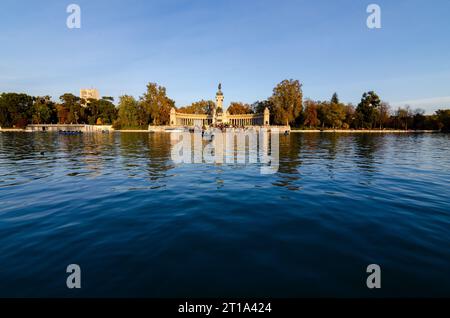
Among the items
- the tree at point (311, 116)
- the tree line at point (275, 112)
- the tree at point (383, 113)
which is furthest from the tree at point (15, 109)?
the tree at point (383, 113)

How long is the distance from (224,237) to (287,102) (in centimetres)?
11858

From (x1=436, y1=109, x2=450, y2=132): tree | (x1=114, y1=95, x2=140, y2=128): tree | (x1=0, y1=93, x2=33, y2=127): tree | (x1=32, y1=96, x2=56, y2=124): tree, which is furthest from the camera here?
(x1=32, y1=96, x2=56, y2=124): tree

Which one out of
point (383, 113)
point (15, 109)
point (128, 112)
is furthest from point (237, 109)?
point (15, 109)

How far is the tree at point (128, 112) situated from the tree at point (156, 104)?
Result: 16.2 feet

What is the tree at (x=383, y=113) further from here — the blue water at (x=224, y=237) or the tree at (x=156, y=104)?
the blue water at (x=224, y=237)

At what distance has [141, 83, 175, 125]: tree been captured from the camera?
12288cm

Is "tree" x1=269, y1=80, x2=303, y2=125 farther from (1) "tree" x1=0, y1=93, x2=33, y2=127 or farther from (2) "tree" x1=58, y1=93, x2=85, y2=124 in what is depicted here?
(1) "tree" x1=0, y1=93, x2=33, y2=127

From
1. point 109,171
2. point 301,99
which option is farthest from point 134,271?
point 301,99

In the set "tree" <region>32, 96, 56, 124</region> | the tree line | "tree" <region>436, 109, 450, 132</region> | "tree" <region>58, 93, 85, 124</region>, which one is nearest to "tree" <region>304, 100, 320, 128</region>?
the tree line

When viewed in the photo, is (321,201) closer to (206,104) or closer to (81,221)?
(81,221)

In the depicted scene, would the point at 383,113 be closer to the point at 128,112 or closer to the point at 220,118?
the point at 220,118

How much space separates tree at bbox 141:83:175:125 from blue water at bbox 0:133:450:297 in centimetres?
11474

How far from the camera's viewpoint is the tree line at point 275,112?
117125 millimetres
